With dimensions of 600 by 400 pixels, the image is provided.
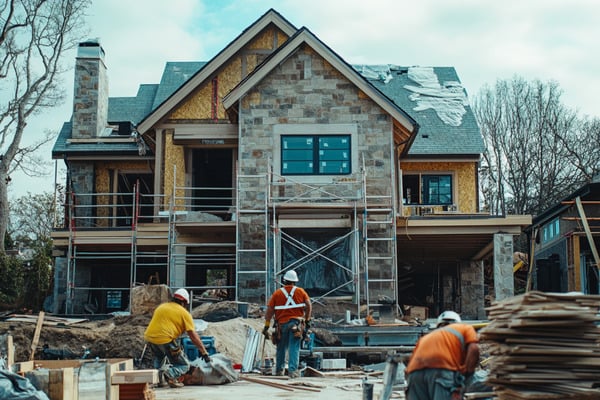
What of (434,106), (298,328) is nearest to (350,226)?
(434,106)

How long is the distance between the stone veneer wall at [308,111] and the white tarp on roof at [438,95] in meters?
5.43

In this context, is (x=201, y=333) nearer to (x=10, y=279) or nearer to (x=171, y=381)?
(x=171, y=381)

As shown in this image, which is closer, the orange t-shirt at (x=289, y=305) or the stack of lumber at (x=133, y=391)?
the stack of lumber at (x=133, y=391)

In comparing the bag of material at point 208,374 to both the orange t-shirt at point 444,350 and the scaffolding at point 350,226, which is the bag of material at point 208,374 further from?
the scaffolding at point 350,226

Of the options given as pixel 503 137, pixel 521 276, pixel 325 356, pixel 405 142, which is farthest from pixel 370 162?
pixel 503 137

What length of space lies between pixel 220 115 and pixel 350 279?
236 inches

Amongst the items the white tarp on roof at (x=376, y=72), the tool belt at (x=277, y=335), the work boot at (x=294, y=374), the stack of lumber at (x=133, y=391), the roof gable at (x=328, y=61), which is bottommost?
the work boot at (x=294, y=374)

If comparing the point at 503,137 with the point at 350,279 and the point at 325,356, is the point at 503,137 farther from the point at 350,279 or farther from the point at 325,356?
the point at 325,356

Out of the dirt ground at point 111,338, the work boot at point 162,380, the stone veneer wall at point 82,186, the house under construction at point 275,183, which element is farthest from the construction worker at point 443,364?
the stone veneer wall at point 82,186

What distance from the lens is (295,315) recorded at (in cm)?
1420

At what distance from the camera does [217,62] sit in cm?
2473

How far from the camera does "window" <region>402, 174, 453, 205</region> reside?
2686 cm

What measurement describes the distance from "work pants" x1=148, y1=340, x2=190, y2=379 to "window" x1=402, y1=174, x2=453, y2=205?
1514cm

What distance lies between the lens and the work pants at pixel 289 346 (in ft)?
46.0
